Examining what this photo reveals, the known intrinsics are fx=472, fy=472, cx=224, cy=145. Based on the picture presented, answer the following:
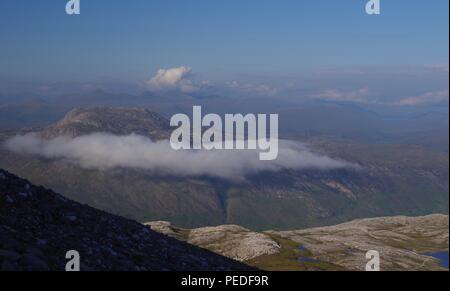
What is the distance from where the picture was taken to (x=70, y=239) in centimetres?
3098

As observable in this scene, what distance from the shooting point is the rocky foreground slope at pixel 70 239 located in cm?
2594

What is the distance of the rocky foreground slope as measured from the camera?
25.9 metres

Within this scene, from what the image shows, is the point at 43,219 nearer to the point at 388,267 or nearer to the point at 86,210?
the point at 86,210
